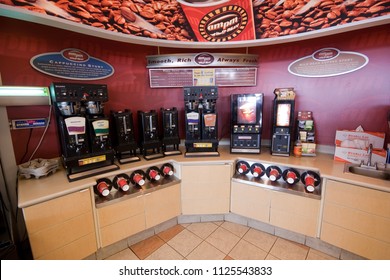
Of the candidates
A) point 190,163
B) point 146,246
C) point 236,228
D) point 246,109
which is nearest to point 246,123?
point 246,109

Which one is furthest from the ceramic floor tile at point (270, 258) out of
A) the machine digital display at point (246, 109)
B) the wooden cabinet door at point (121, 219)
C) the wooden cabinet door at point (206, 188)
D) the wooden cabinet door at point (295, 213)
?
the machine digital display at point (246, 109)

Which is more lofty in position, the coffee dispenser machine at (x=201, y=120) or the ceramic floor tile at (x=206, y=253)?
the coffee dispenser machine at (x=201, y=120)

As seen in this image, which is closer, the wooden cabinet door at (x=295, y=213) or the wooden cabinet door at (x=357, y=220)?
the wooden cabinet door at (x=357, y=220)

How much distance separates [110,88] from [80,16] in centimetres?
80

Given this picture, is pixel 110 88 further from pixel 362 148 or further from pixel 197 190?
pixel 362 148

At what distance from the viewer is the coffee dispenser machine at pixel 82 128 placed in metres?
1.60

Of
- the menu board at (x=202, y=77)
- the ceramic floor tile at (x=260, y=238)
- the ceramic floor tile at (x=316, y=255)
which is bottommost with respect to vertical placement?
the ceramic floor tile at (x=316, y=255)

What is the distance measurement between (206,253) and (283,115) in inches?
67.5

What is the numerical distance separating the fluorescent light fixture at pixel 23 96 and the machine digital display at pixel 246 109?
199 cm

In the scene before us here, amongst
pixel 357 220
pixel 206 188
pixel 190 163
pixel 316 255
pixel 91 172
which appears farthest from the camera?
pixel 206 188

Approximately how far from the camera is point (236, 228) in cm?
225

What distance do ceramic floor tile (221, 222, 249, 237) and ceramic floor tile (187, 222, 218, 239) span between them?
0.13m

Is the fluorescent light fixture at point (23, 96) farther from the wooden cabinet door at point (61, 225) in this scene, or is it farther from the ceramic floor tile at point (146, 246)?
the ceramic floor tile at point (146, 246)

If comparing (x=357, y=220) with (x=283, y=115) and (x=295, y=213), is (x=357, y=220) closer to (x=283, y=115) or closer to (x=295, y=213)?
(x=295, y=213)
